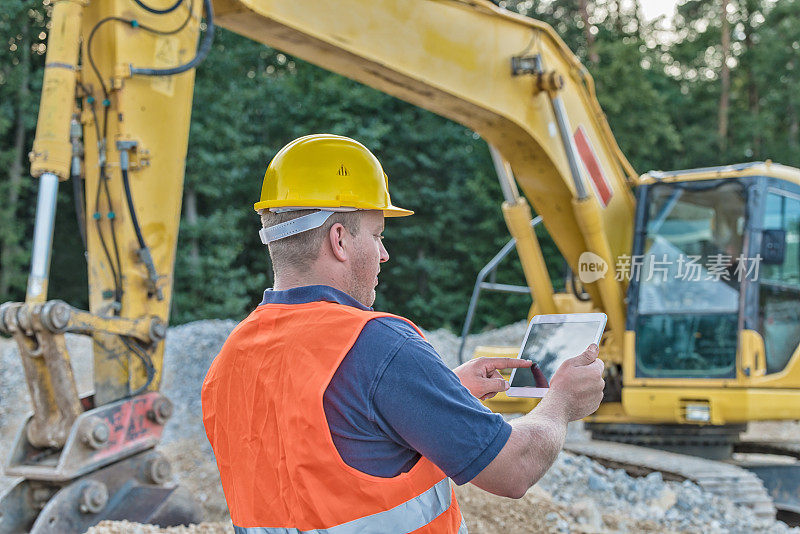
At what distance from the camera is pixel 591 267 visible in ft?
20.1

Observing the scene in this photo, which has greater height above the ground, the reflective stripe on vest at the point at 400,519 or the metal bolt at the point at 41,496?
the reflective stripe on vest at the point at 400,519

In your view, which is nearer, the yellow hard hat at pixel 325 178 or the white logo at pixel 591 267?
the yellow hard hat at pixel 325 178

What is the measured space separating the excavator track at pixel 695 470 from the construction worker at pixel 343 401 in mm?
4582

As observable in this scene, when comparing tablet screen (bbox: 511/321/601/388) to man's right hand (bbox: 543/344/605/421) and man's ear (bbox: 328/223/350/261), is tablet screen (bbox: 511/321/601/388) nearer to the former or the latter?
man's right hand (bbox: 543/344/605/421)

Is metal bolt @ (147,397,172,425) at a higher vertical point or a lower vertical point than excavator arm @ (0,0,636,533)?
lower

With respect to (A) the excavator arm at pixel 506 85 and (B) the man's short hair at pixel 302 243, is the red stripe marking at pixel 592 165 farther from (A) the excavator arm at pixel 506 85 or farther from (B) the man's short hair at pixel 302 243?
(B) the man's short hair at pixel 302 243

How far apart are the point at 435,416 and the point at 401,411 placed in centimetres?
7

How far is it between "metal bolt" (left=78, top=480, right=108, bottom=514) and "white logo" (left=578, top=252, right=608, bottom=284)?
3.87 meters

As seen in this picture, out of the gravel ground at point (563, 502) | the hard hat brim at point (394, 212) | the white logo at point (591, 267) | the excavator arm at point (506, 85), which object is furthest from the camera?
the white logo at point (591, 267)

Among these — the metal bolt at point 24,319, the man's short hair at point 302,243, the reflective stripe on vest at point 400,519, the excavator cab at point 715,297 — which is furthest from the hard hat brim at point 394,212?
the excavator cab at point 715,297

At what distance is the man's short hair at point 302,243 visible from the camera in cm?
170

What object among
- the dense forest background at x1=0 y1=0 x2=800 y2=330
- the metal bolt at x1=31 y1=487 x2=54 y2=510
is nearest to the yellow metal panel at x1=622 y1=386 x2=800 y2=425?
the metal bolt at x1=31 y1=487 x2=54 y2=510

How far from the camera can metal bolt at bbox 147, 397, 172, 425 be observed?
4.11 m

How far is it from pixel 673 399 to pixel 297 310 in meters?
4.98
